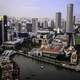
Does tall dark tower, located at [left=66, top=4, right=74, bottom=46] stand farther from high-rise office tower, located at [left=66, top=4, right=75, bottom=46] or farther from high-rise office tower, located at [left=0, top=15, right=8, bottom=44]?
high-rise office tower, located at [left=0, top=15, right=8, bottom=44]

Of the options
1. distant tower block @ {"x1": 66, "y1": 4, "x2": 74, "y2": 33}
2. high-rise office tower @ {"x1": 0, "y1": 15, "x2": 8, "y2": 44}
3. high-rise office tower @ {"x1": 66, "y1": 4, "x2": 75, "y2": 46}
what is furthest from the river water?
distant tower block @ {"x1": 66, "y1": 4, "x2": 74, "y2": 33}

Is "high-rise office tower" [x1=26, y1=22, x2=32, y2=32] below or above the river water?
above

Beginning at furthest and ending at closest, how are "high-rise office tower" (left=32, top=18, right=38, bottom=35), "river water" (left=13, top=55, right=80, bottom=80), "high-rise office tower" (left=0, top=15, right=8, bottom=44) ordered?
1. "high-rise office tower" (left=32, top=18, right=38, bottom=35)
2. "high-rise office tower" (left=0, top=15, right=8, bottom=44)
3. "river water" (left=13, top=55, right=80, bottom=80)

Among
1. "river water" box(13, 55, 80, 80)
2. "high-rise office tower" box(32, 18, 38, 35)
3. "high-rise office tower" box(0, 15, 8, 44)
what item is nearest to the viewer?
"river water" box(13, 55, 80, 80)

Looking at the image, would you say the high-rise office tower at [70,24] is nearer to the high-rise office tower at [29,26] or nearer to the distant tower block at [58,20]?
the distant tower block at [58,20]

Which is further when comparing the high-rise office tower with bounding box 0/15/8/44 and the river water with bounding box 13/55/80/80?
the high-rise office tower with bounding box 0/15/8/44

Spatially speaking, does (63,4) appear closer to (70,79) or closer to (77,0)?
(77,0)

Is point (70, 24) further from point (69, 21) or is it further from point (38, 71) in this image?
point (38, 71)

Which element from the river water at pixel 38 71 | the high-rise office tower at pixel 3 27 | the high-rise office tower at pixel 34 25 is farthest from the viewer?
the high-rise office tower at pixel 34 25

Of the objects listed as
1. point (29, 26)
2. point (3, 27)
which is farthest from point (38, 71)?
point (3, 27)

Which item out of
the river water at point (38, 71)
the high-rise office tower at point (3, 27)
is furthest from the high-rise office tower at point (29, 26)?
the river water at point (38, 71)
